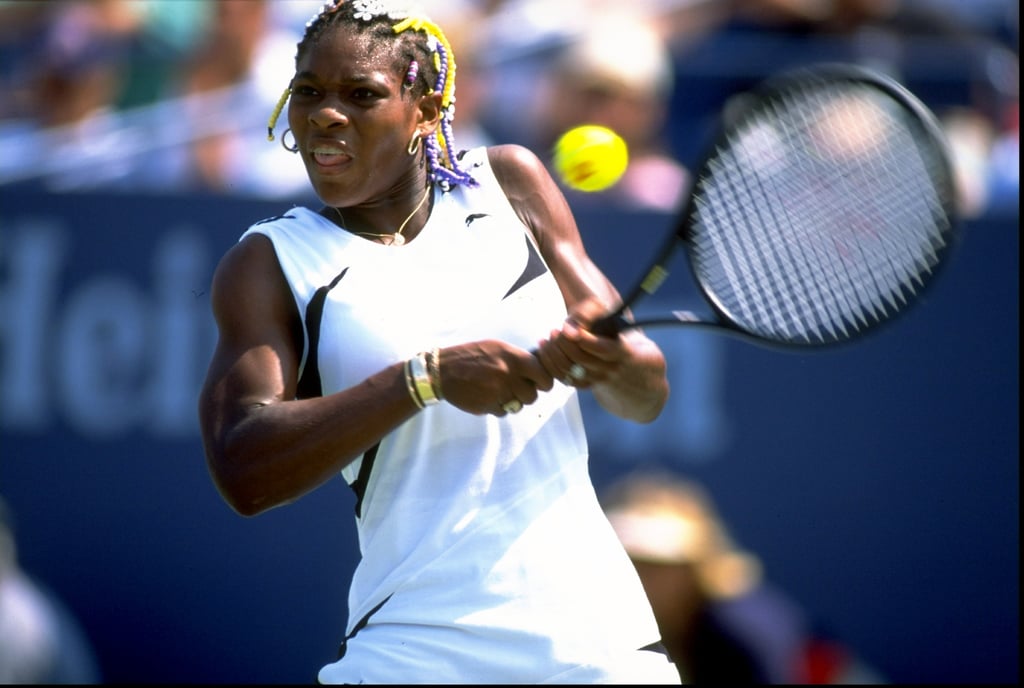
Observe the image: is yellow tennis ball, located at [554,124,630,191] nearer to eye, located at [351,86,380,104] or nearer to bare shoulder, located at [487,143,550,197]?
bare shoulder, located at [487,143,550,197]

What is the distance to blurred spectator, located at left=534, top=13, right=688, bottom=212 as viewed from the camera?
583 centimetres

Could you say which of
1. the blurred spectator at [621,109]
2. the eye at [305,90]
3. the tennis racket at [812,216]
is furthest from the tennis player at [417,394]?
the blurred spectator at [621,109]

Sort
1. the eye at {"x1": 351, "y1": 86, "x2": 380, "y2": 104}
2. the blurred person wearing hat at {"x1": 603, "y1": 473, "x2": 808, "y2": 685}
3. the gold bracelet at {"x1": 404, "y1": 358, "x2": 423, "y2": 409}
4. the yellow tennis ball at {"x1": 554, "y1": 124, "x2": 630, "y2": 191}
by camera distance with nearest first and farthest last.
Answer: the gold bracelet at {"x1": 404, "y1": 358, "x2": 423, "y2": 409}
the eye at {"x1": 351, "y1": 86, "x2": 380, "y2": 104}
the yellow tennis ball at {"x1": 554, "y1": 124, "x2": 630, "y2": 191}
the blurred person wearing hat at {"x1": 603, "y1": 473, "x2": 808, "y2": 685}

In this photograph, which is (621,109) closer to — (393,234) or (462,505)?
(393,234)

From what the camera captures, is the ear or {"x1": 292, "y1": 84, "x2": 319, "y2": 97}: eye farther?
the ear

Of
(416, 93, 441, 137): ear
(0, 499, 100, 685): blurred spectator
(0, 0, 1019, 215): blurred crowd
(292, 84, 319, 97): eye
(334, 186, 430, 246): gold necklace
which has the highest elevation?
(0, 0, 1019, 215): blurred crowd

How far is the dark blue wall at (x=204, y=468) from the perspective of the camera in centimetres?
545

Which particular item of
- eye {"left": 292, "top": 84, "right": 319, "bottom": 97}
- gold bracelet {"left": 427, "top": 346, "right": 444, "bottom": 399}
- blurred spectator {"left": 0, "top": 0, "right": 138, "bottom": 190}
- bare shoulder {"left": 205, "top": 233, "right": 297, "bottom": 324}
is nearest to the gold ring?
gold bracelet {"left": 427, "top": 346, "right": 444, "bottom": 399}

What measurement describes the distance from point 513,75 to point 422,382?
12.7ft

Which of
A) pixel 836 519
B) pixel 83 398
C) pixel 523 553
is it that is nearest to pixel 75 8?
pixel 83 398

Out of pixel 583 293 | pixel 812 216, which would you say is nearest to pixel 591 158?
pixel 583 293

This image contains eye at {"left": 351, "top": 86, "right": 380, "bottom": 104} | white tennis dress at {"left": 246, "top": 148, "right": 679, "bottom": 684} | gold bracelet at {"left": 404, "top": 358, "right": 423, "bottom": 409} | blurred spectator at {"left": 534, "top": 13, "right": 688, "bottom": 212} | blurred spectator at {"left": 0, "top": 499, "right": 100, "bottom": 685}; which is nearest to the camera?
gold bracelet at {"left": 404, "top": 358, "right": 423, "bottom": 409}

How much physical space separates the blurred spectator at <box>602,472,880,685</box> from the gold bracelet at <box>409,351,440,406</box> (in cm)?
175

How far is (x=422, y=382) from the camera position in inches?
105
